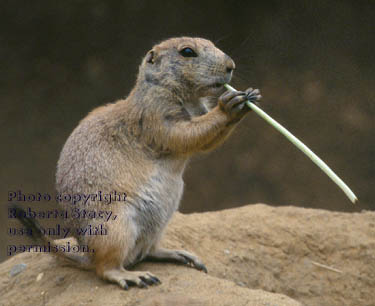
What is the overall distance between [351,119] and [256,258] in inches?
163

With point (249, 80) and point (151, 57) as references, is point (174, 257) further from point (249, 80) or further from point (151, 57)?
point (249, 80)

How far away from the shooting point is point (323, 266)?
612cm

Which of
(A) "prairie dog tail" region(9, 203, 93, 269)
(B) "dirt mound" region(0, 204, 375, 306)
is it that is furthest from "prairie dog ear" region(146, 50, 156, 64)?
(B) "dirt mound" region(0, 204, 375, 306)

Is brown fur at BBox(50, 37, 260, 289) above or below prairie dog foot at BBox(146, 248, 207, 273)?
above

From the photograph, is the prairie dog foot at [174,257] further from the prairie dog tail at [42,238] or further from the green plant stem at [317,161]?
the green plant stem at [317,161]

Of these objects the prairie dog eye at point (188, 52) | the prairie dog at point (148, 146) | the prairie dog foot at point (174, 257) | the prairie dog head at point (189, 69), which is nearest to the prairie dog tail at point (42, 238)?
the prairie dog at point (148, 146)

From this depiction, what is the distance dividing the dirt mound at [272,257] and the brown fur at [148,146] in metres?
0.53

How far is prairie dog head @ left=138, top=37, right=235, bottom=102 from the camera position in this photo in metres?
4.58

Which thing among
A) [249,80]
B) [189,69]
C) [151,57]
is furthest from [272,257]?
[249,80]

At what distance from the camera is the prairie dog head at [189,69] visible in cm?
458

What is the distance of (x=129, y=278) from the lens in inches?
169

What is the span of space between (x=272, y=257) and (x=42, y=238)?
2.74 metres

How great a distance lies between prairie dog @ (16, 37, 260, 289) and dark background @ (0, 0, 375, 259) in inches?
166

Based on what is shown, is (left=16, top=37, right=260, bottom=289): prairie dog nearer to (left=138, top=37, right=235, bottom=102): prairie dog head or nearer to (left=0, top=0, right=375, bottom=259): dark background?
(left=138, top=37, right=235, bottom=102): prairie dog head
